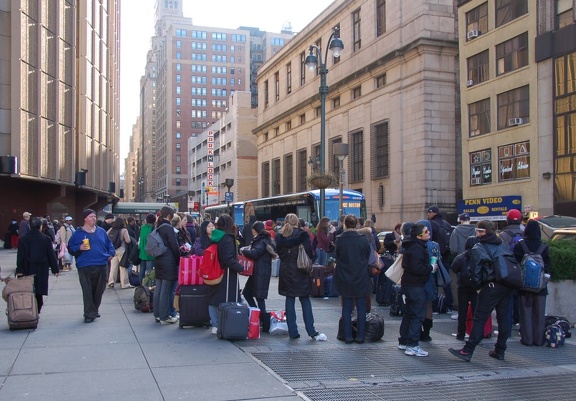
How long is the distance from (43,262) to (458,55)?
119 feet

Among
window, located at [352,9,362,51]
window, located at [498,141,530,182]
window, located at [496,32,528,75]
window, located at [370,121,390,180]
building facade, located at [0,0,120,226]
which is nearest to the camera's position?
building facade, located at [0,0,120,226]

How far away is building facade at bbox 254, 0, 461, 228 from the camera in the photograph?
4034 centimetres

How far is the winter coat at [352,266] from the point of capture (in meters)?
8.67

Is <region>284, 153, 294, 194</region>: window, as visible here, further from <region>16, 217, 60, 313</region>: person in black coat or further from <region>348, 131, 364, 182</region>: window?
<region>16, 217, 60, 313</region>: person in black coat

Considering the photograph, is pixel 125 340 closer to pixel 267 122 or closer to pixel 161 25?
pixel 267 122

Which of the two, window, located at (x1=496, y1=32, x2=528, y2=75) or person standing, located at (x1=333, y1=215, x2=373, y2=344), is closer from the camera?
person standing, located at (x1=333, y1=215, x2=373, y2=344)

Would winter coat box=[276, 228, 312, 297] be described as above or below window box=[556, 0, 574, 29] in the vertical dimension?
below

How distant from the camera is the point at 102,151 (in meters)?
45.8

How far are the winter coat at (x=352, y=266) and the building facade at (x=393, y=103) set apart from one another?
28820 mm

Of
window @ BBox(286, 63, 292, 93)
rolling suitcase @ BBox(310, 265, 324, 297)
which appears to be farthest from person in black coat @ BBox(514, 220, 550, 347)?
window @ BBox(286, 63, 292, 93)

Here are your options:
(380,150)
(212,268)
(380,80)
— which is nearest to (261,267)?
(212,268)

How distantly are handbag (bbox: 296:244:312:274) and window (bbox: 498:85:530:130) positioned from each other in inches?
1130

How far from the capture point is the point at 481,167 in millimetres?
37312

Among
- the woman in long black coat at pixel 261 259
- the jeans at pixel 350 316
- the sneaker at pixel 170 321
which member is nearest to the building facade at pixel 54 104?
the sneaker at pixel 170 321
